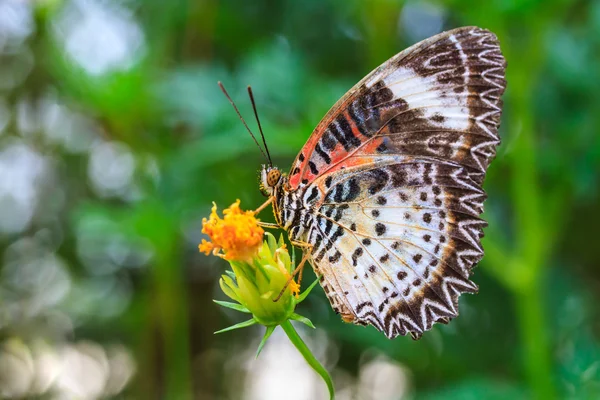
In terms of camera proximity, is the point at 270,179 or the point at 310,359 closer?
the point at 310,359

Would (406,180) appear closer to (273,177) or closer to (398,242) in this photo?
(398,242)

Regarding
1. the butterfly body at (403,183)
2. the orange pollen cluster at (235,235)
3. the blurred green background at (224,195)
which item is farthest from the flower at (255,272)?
the blurred green background at (224,195)

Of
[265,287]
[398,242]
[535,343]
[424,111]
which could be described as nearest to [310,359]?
[265,287]

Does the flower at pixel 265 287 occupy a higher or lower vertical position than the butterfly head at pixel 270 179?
lower

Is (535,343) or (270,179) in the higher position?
(270,179)

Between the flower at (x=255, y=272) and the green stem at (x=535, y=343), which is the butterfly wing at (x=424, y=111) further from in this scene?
the green stem at (x=535, y=343)

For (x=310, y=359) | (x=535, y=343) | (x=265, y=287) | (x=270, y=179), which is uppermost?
(x=270, y=179)

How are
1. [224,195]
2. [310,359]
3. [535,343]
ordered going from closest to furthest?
[310,359]
[535,343]
[224,195]
